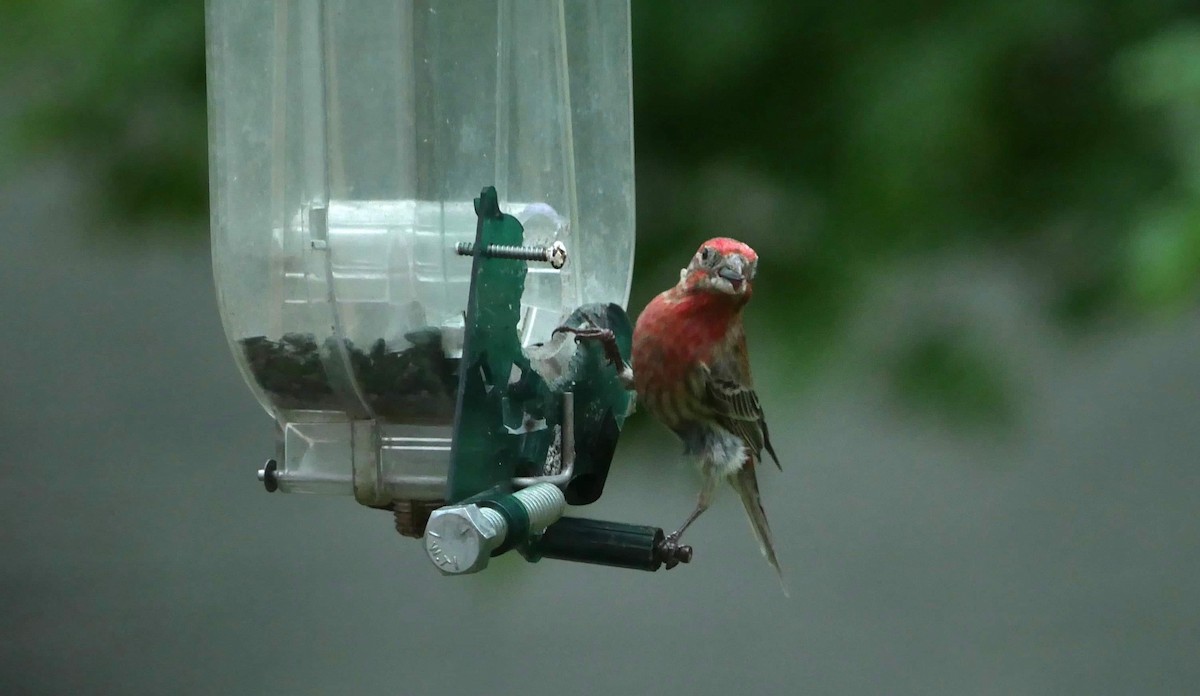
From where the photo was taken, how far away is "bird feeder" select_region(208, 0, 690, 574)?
74.0 inches

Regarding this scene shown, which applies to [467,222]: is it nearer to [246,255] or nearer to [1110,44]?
[246,255]

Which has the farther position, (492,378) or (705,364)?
(705,364)

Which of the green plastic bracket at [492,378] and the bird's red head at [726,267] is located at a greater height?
the bird's red head at [726,267]

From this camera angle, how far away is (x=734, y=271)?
232cm

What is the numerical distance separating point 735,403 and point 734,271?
399 millimetres

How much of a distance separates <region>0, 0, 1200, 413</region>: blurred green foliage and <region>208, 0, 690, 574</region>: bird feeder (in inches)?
32.1

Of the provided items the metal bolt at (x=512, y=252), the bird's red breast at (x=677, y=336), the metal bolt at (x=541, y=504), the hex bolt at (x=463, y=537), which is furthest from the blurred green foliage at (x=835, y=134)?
the hex bolt at (x=463, y=537)

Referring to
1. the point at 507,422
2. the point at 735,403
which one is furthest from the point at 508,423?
the point at 735,403

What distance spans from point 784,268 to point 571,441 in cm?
92

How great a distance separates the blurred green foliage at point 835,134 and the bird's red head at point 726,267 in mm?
389

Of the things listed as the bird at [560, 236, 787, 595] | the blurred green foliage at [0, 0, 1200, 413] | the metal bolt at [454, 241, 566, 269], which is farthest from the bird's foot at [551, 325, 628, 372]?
the blurred green foliage at [0, 0, 1200, 413]

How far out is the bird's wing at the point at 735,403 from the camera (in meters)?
2.60

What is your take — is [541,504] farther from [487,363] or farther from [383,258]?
[383,258]

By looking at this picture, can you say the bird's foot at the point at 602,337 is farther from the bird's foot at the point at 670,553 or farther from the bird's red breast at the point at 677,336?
the bird's foot at the point at 670,553
